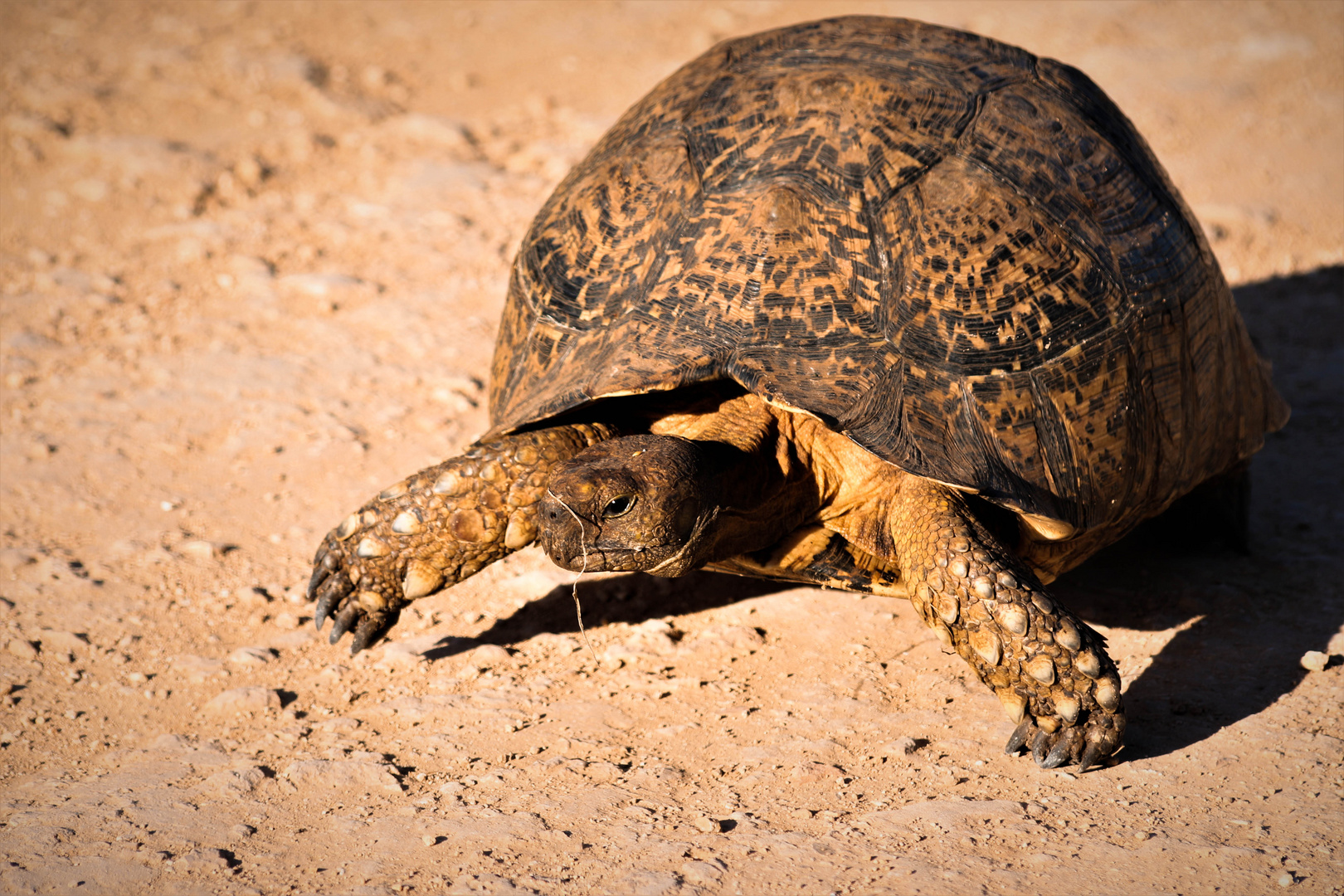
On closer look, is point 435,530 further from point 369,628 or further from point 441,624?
point 441,624

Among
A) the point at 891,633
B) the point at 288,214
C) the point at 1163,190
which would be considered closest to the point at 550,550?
the point at 891,633

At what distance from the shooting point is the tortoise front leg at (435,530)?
10.7ft

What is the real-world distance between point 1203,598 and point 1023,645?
4.59 feet

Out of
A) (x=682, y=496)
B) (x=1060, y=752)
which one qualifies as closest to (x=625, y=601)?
(x=682, y=496)

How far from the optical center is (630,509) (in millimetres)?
2850

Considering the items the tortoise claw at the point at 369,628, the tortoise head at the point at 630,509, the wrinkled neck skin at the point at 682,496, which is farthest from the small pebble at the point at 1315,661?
the tortoise claw at the point at 369,628

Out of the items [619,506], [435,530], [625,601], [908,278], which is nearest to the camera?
[619,506]

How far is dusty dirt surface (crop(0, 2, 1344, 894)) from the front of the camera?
2.66 meters

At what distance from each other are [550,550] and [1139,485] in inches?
76.0

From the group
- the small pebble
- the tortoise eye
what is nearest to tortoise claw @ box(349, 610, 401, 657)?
the tortoise eye

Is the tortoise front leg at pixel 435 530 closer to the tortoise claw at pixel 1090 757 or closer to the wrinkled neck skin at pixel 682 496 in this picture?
the wrinkled neck skin at pixel 682 496

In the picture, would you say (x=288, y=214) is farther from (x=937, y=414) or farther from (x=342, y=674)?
(x=937, y=414)

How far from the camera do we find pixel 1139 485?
3443 millimetres

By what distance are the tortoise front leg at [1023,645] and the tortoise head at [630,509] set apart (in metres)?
0.67
